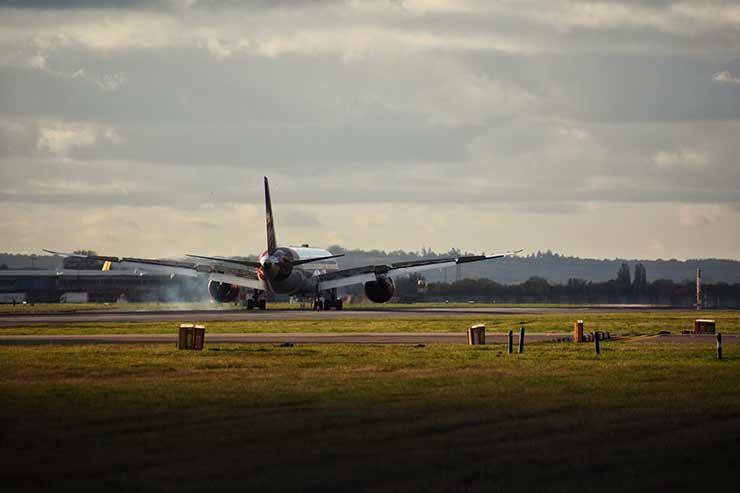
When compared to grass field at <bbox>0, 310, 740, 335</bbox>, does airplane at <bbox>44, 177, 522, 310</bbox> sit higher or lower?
higher

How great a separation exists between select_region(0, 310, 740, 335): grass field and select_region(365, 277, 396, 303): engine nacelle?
24789mm

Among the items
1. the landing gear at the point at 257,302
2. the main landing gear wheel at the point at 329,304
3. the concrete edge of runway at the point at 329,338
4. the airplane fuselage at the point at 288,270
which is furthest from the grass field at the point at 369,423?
the main landing gear wheel at the point at 329,304

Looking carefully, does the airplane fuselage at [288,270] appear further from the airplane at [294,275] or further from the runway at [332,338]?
the runway at [332,338]

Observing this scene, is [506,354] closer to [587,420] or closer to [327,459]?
[587,420]

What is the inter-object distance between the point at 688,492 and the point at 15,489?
1094cm

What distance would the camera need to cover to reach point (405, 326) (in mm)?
81875

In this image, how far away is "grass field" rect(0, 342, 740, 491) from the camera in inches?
866

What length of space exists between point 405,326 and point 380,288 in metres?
39.0

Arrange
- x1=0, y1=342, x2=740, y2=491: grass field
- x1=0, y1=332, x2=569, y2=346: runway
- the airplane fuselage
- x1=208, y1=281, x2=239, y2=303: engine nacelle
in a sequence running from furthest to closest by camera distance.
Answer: x1=208, y1=281, x2=239, y2=303: engine nacelle
the airplane fuselage
x1=0, y1=332, x2=569, y2=346: runway
x1=0, y1=342, x2=740, y2=491: grass field

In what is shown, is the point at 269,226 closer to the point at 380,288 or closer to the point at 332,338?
the point at 380,288

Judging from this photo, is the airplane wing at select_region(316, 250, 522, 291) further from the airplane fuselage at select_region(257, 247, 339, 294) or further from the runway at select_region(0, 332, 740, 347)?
the runway at select_region(0, 332, 740, 347)

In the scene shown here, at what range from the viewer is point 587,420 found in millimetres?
29922

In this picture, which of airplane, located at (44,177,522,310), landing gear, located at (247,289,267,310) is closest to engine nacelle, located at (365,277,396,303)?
airplane, located at (44,177,522,310)

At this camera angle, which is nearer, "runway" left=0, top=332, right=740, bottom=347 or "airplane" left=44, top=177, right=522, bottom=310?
"runway" left=0, top=332, right=740, bottom=347
